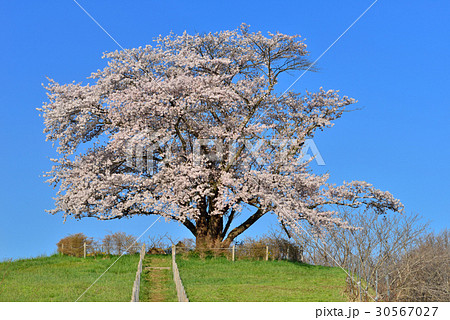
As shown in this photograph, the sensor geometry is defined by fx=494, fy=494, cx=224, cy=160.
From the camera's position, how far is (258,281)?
24.1 m

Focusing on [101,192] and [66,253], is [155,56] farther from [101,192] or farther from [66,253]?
[66,253]

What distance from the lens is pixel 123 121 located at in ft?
91.0

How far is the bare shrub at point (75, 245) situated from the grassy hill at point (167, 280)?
1110 millimetres

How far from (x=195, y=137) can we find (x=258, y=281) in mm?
9586

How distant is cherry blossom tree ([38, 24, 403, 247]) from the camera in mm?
26750

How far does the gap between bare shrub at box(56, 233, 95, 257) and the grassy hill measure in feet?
3.64

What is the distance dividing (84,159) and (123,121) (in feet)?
12.0

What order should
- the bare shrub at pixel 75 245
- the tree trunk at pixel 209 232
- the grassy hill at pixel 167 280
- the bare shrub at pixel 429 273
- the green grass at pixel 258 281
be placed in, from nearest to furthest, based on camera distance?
1. the grassy hill at pixel 167 280
2. the green grass at pixel 258 281
3. the tree trunk at pixel 209 232
4. the bare shrub at pixel 75 245
5. the bare shrub at pixel 429 273

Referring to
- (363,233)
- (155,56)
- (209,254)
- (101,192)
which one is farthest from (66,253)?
(363,233)

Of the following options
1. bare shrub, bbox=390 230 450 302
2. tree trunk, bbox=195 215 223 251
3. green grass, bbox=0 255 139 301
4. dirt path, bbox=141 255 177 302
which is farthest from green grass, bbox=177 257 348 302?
bare shrub, bbox=390 230 450 302

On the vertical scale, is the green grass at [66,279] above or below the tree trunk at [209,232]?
below

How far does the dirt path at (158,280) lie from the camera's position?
1973 cm

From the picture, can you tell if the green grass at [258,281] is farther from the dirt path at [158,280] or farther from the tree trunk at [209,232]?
the tree trunk at [209,232]

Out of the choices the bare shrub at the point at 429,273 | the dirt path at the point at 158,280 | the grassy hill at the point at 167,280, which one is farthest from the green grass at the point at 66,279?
the bare shrub at the point at 429,273
